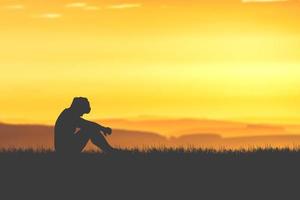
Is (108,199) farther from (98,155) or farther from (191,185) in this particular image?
(98,155)

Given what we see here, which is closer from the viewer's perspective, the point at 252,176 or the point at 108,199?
the point at 108,199

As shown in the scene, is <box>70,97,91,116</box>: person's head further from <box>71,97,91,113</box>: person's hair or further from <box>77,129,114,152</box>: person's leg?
<box>77,129,114,152</box>: person's leg

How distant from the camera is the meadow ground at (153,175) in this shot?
18.9m

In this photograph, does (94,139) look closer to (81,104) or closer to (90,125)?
(90,125)

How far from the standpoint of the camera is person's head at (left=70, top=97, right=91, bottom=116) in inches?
877

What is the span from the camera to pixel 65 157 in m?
21.8

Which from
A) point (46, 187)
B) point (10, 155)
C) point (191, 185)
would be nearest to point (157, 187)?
point (191, 185)

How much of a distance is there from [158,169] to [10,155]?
13.9 feet

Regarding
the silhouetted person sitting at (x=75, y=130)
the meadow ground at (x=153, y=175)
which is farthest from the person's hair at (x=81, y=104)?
the meadow ground at (x=153, y=175)

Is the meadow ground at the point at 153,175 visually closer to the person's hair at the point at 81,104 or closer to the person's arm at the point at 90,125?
the person's arm at the point at 90,125

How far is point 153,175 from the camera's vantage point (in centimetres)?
2031

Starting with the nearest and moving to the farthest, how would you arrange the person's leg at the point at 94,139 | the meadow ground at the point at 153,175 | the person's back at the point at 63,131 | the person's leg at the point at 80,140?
the meadow ground at the point at 153,175 < the person's back at the point at 63,131 < the person's leg at the point at 80,140 < the person's leg at the point at 94,139

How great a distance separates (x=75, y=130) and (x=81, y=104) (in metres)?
0.63

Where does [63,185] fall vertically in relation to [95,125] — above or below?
below
